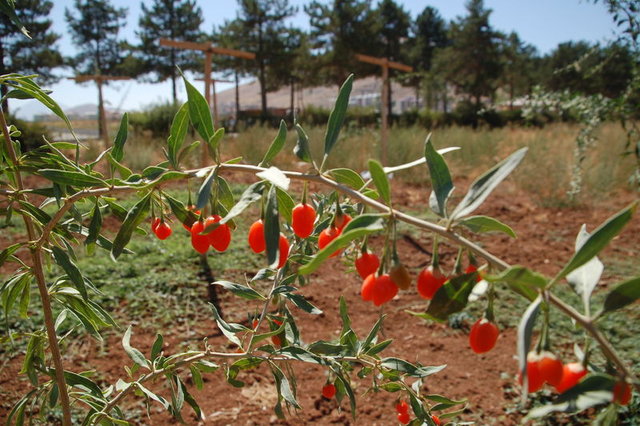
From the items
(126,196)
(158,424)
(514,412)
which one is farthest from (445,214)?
(126,196)

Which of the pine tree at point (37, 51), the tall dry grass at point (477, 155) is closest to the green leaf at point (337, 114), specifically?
the tall dry grass at point (477, 155)

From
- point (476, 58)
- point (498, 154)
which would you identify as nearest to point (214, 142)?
point (498, 154)

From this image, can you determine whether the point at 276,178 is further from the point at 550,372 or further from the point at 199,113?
the point at 550,372

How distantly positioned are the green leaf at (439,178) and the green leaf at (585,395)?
0.22 m

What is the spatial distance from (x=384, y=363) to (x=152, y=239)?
3.63 meters

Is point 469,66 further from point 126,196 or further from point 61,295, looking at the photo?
point 61,295

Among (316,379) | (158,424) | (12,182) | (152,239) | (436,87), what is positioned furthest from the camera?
(436,87)

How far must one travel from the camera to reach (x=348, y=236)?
42 cm

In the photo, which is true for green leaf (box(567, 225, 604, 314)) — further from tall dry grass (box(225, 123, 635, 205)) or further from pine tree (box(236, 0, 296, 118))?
pine tree (box(236, 0, 296, 118))

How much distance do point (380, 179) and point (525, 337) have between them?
0.23 meters

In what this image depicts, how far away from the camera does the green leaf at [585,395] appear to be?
0.39 metres

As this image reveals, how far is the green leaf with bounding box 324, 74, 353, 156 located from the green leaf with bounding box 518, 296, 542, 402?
316mm

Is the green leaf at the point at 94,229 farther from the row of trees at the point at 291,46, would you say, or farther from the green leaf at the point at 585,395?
the row of trees at the point at 291,46

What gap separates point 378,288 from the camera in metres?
0.54
